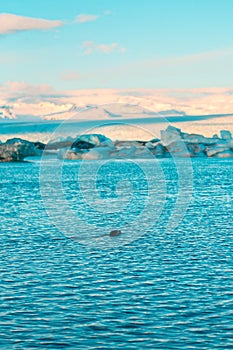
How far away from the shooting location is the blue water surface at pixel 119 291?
1609cm

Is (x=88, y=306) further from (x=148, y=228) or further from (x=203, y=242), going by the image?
(x=148, y=228)

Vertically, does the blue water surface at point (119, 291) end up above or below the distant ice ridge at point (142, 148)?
below

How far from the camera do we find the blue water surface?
1609 centimetres

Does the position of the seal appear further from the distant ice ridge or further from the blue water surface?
the distant ice ridge

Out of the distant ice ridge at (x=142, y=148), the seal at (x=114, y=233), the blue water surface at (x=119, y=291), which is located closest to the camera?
the blue water surface at (x=119, y=291)

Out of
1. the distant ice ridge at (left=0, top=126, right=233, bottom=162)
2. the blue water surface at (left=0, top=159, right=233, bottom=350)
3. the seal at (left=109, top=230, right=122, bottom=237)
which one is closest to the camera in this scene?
the blue water surface at (left=0, top=159, right=233, bottom=350)

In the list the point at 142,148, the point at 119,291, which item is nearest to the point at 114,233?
the point at 119,291

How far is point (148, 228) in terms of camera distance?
35.6 m

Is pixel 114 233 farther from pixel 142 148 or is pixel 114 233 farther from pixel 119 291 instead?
pixel 142 148

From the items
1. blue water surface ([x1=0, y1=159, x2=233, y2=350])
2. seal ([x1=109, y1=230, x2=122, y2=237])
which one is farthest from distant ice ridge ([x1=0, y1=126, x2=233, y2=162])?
blue water surface ([x1=0, y1=159, x2=233, y2=350])

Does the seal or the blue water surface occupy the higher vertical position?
the seal

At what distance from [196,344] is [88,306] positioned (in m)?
4.25

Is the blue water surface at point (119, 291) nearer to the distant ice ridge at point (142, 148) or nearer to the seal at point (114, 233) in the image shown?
the seal at point (114, 233)

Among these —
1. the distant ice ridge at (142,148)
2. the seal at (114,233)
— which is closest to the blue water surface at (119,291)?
the seal at (114,233)
